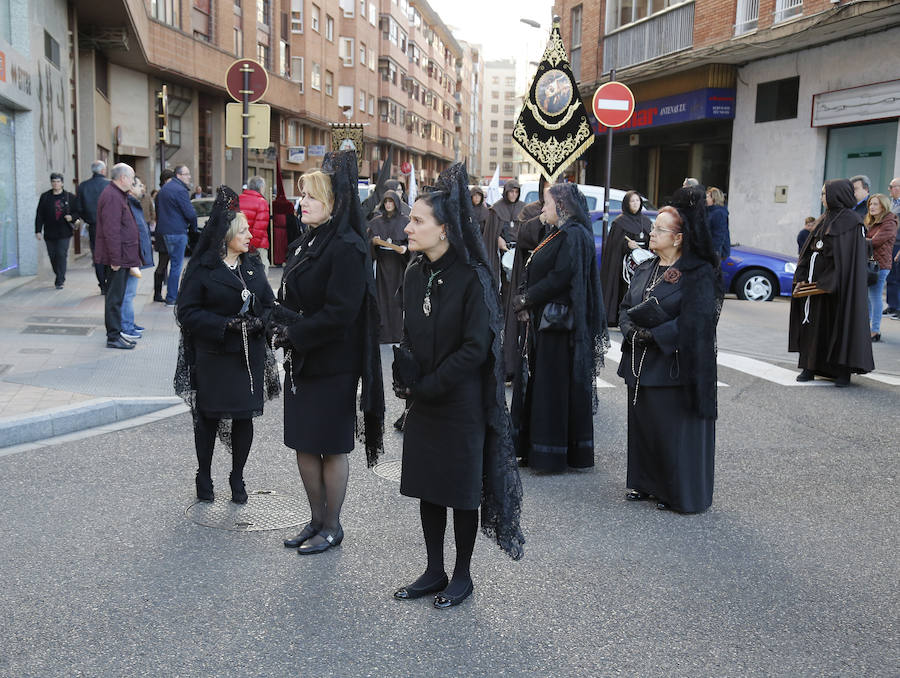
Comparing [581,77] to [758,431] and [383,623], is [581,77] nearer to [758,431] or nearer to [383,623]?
[758,431]

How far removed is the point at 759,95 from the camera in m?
21.1

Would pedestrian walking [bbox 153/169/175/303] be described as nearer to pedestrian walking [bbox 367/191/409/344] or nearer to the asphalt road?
pedestrian walking [bbox 367/191/409/344]

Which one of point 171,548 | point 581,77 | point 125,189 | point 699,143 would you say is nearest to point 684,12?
point 699,143

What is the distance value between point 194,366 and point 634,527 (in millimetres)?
2645

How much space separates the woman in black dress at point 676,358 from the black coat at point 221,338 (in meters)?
2.20

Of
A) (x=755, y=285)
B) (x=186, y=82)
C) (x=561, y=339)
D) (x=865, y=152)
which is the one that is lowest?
(x=755, y=285)

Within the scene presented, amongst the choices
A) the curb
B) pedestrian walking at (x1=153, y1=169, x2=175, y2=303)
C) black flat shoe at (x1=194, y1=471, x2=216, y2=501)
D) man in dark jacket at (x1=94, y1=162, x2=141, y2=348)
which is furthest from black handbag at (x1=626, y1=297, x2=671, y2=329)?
pedestrian walking at (x1=153, y1=169, x2=175, y2=303)

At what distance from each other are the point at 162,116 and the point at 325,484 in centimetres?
2634

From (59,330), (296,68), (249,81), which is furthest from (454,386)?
(296,68)

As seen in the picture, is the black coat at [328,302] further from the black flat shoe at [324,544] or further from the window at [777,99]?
the window at [777,99]

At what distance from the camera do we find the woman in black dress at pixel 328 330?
4.43 meters

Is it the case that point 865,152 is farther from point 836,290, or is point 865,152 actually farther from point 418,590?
point 418,590

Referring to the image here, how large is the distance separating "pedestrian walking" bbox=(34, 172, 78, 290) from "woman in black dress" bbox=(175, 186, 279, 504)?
10.6 meters

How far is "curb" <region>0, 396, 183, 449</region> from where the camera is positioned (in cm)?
654
